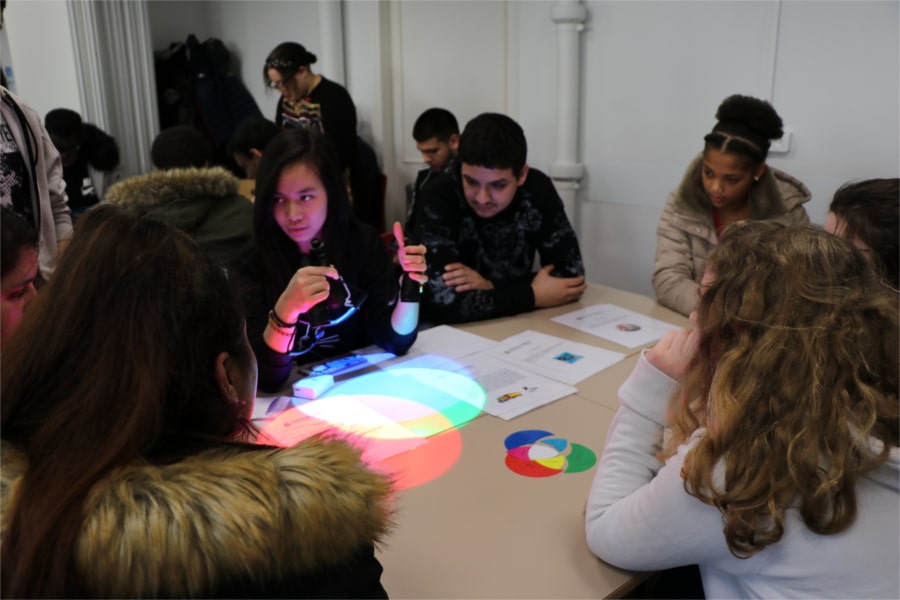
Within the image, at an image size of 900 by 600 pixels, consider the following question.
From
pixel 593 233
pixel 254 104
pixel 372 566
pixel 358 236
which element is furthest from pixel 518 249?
pixel 254 104

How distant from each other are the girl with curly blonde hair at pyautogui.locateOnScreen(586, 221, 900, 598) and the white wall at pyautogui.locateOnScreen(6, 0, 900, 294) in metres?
2.12

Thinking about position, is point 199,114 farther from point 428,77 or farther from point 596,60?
point 596,60

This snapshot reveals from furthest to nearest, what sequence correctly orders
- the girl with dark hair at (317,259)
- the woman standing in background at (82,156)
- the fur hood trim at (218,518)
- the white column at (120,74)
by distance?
the white column at (120,74) < the woman standing in background at (82,156) < the girl with dark hair at (317,259) < the fur hood trim at (218,518)

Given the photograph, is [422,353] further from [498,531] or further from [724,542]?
[724,542]

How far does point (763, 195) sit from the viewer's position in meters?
2.36

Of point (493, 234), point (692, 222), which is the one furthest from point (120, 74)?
point (692, 222)

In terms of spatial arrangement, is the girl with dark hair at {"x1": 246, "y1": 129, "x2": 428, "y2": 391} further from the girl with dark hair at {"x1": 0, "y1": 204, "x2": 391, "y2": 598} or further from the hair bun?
the hair bun

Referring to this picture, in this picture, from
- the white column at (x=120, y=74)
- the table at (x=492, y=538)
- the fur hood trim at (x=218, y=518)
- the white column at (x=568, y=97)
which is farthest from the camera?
the white column at (x=120, y=74)

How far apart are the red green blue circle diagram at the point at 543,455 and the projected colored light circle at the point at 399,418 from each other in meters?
0.12

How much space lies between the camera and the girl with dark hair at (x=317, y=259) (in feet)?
6.06

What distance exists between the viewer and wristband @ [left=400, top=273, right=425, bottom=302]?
6.29 ft

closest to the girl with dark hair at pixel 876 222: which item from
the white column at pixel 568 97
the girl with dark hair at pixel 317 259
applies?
the girl with dark hair at pixel 317 259

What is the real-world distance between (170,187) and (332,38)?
2.62m

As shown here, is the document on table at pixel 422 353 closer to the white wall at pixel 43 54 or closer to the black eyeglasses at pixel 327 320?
the black eyeglasses at pixel 327 320
